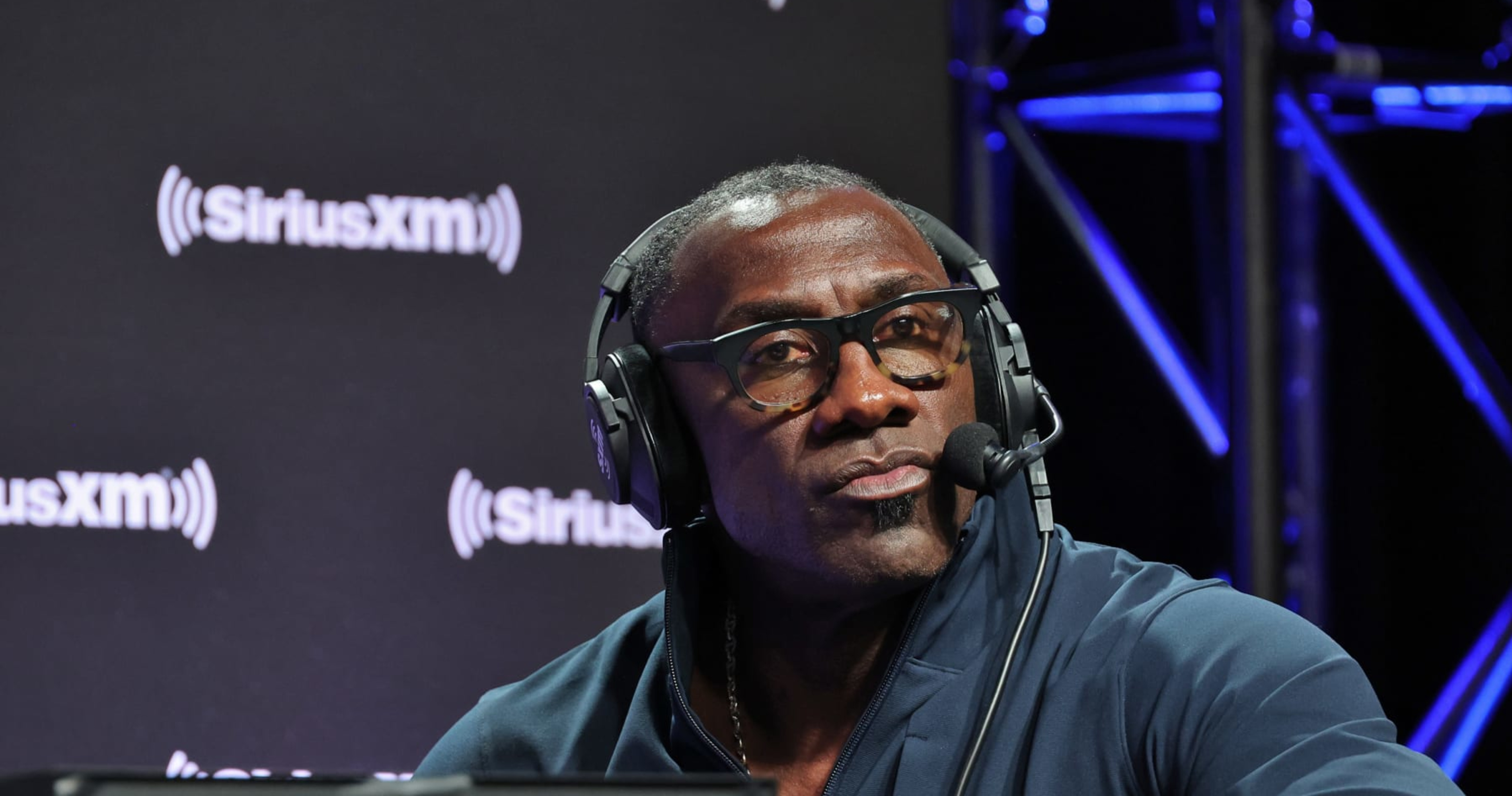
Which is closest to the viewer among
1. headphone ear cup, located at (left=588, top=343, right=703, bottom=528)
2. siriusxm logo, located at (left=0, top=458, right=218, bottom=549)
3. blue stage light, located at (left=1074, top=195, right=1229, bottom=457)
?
headphone ear cup, located at (left=588, top=343, right=703, bottom=528)

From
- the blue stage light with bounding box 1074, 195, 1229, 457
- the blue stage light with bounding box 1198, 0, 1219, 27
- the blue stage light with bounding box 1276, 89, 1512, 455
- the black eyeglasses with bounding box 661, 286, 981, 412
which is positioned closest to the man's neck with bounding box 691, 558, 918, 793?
the black eyeglasses with bounding box 661, 286, 981, 412

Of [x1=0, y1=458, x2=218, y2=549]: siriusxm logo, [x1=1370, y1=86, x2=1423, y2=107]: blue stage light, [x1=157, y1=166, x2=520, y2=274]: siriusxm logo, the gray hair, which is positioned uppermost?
[x1=1370, y1=86, x2=1423, y2=107]: blue stage light

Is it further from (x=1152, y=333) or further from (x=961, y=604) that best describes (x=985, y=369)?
(x=1152, y=333)

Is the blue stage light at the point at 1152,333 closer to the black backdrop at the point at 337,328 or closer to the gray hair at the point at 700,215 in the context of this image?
the black backdrop at the point at 337,328

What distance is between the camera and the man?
133 cm

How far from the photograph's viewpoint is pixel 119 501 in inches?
90.4

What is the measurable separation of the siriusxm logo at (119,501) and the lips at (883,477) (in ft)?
4.14

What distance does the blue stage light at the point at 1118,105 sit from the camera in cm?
290

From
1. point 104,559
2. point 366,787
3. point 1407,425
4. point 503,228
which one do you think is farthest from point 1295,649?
point 1407,425

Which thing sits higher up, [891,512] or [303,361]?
[303,361]

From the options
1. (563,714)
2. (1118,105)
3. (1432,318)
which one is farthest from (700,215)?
(1432,318)

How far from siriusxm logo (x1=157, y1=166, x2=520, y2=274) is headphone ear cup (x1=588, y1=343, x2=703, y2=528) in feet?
2.99

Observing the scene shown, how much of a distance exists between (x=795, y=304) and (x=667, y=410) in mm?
189

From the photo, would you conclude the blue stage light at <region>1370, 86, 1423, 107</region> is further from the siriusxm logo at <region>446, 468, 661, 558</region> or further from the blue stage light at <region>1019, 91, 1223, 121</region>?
the siriusxm logo at <region>446, 468, 661, 558</region>
